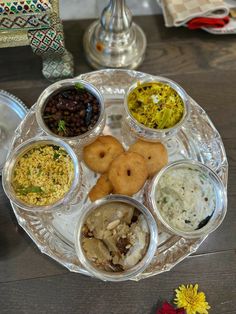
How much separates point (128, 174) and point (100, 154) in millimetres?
87

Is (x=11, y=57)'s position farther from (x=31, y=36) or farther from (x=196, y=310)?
(x=196, y=310)

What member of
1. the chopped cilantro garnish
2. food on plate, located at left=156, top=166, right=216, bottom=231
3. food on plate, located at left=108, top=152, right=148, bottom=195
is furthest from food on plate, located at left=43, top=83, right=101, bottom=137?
food on plate, located at left=156, top=166, right=216, bottom=231

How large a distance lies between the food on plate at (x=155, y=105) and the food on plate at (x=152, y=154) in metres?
0.05

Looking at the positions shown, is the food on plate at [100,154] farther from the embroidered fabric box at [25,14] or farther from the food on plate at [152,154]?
the embroidered fabric box at [25,14]

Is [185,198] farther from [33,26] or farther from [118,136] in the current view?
[33,26]

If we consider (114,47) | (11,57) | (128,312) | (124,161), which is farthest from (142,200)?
(11,57)

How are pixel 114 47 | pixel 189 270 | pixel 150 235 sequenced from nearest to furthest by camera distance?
pixel 150 235 < pixel 189 270 < pixel 114 47

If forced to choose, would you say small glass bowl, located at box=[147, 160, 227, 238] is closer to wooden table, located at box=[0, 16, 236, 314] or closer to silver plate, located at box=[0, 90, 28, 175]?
wooden table, located at box=[0, 16, 236, 314]

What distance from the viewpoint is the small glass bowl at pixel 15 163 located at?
29.5 inches

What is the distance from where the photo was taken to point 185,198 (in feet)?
2.62

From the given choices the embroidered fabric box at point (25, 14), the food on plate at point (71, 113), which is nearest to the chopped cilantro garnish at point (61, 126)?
the food on plate at point (71, 113)

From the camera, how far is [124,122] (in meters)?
0.90

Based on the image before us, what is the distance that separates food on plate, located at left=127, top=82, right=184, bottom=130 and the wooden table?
0.16m

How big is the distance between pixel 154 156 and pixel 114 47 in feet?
1.11
